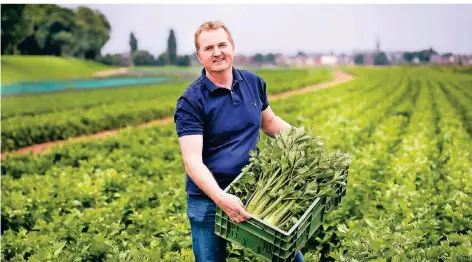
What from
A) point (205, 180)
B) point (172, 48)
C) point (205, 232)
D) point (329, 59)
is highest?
point (172, 48)

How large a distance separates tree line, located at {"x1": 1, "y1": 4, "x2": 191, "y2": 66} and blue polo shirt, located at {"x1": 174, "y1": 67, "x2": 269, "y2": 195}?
10012 millimetres

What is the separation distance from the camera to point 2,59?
12203 mm

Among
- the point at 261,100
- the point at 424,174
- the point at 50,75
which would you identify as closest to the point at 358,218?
the point at 424,174

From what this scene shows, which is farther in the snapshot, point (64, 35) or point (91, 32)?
point (64, 35)

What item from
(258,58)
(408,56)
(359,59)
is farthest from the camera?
(258,58)

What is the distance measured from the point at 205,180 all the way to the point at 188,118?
1.09ft

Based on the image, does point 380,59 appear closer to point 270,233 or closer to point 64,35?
point 64,35

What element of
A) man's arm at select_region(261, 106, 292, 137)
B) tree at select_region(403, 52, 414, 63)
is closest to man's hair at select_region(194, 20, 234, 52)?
man's arm at select_region(261, 106, 292, 137)

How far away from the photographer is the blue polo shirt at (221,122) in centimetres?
239

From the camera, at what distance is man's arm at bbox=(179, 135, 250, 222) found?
2.19m

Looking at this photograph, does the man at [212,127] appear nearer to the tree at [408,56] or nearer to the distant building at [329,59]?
the tree at [408,56]

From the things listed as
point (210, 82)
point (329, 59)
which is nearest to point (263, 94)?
point (210, 82)

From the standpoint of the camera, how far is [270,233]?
2.12 m

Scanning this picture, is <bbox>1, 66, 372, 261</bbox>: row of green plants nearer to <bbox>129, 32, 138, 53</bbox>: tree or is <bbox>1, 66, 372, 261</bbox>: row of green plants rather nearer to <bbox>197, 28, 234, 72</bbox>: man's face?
<bbox>197, 28, 234, 72</bbox>: man's face
